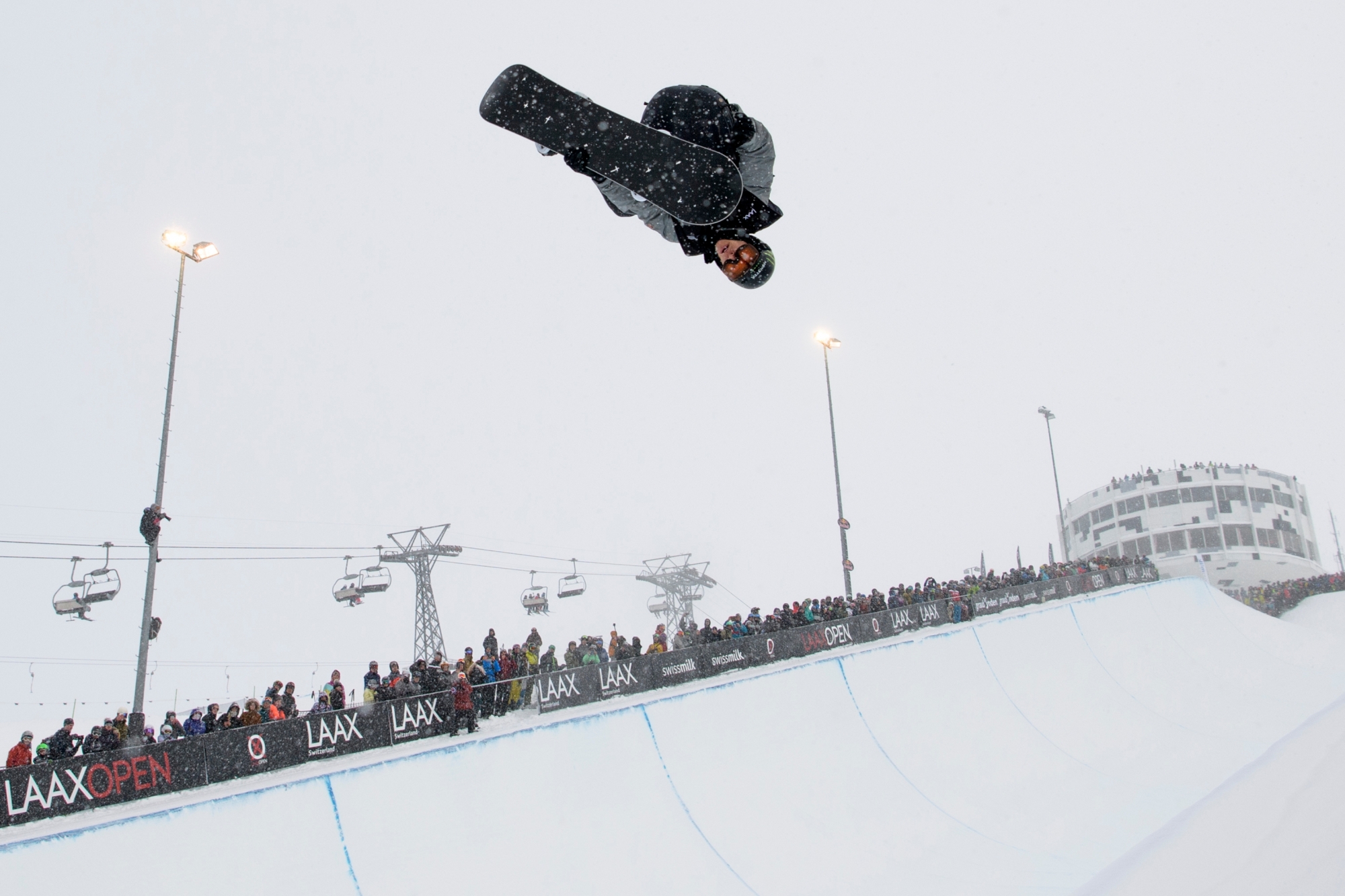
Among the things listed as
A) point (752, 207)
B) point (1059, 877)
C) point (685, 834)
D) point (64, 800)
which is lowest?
point (1059, 877)

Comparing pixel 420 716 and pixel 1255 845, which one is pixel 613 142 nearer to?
pixel 1255 845

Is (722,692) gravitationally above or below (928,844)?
above

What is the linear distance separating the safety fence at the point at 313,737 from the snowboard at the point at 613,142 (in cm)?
843

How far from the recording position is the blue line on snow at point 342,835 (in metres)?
7.47

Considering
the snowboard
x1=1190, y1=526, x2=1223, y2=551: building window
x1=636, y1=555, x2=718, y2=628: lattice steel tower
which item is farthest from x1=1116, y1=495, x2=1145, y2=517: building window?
the snowboard

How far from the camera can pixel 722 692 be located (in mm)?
11344

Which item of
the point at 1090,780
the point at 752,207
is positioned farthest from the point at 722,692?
the point at 752,207

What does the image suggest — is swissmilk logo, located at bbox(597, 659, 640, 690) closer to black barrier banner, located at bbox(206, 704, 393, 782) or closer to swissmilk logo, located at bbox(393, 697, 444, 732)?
swissmilk logo, located at bbox(393, 697, 444, 732)

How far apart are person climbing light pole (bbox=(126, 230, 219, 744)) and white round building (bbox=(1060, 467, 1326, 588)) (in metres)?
61.1

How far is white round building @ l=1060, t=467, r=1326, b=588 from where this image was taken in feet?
201

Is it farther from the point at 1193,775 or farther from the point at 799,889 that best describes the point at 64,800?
the point at 1193,775

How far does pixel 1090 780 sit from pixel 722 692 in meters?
6.69

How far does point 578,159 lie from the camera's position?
9.47ft

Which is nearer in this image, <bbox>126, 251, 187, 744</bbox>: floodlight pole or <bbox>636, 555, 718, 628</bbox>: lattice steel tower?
<bbox>126, 251, 187, 744</bbox>: floodlight pole
